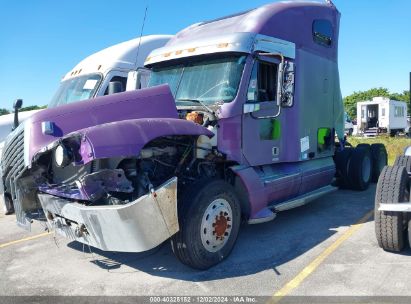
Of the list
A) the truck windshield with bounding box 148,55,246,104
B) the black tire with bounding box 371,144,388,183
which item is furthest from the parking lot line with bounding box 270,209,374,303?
the black tire with bounding box 371,144,388,183

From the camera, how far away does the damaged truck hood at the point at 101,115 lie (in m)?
4.32

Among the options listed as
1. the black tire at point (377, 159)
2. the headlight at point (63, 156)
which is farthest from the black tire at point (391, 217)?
the black tire at point (377, 159)

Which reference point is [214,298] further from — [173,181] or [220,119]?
[220,119]

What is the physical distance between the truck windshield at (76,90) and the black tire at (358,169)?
5675mm

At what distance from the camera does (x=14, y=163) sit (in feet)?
15.0

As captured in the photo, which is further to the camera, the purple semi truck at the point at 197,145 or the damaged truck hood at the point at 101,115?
the damaged truck hood at the point at 101,115

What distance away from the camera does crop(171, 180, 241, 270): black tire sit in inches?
179

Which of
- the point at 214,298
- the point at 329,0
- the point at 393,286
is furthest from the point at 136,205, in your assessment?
the point at 329,0

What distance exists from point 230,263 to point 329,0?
5406 millimetres

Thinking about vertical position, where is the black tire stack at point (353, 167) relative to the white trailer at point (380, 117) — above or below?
below

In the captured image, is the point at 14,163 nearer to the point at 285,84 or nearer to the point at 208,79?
the point at 208,79

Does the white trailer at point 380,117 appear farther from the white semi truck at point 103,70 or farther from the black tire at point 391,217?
the black tire at point 391,217

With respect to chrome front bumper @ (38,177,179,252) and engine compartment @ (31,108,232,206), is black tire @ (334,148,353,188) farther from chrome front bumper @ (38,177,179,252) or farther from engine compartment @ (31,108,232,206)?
chrome front bumper @ (38,177,179,252)

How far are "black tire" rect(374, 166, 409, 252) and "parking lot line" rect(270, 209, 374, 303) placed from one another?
62 centimetres
